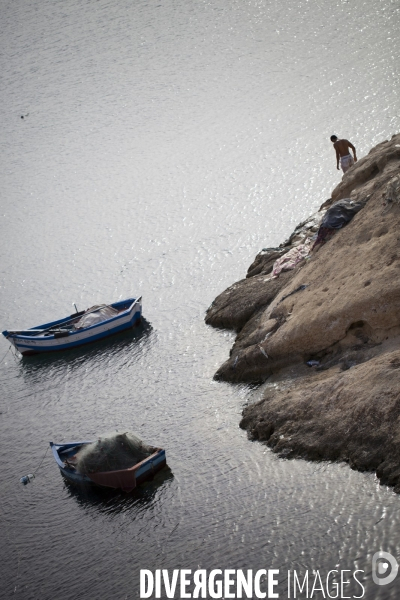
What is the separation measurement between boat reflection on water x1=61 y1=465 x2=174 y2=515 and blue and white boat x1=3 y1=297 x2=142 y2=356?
12631 mm

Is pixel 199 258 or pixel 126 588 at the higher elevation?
pixel 199 258

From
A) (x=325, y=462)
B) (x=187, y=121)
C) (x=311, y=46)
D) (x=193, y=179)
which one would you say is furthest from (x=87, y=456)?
(x=311, y=46)

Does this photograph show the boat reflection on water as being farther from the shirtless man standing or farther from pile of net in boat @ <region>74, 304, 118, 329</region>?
the shirtless man standing

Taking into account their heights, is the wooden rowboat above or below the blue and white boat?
below

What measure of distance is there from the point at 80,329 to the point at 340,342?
15.3m

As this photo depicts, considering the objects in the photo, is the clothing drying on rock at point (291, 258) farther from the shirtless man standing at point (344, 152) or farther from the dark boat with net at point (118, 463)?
the dark boat with net at point (118, 463)

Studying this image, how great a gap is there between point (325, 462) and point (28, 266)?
95.8ft

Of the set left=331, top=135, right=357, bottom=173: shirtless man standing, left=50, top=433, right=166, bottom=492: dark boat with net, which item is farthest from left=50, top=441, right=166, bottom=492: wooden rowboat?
left=331, top=135, right=357, bottom=173: shirtless man standing

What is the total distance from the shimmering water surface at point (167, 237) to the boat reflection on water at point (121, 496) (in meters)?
0.07

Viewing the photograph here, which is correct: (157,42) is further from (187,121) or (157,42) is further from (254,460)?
(254,460)

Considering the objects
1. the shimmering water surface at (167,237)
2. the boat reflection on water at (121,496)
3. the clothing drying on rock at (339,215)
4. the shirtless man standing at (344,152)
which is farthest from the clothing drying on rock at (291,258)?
the boat reflection on water at (121,496)

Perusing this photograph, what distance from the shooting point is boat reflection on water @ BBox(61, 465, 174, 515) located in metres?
22.4

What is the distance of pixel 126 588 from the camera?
61.9ft

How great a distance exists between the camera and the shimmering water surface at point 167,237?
19703mm
